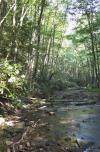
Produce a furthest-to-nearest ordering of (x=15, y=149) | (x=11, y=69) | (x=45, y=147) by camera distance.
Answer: (x=11, y=69), (x=45, y=147), (x=15, y=149)

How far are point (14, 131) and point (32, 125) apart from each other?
1097 millimetres

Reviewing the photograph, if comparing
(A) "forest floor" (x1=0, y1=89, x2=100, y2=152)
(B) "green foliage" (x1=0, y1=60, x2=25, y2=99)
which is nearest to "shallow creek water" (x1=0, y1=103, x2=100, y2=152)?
(A) "forest floor" (x1=0, y1=89, x2=100, y2=152)

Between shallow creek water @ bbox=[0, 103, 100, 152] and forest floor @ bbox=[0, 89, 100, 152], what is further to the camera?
shallow creek water @ bbox=[0, 103, 100, 152]

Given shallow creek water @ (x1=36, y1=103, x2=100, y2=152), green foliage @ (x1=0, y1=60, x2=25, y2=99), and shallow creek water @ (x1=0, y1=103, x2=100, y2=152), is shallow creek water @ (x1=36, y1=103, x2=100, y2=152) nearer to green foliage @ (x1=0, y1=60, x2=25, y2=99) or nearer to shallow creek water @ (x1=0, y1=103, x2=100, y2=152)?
shallow creek water @ (x1=0, y1=103, x2=100, y2=152)

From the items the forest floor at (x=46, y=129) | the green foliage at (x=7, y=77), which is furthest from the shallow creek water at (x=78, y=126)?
the green foliage at (x=7, y=77)

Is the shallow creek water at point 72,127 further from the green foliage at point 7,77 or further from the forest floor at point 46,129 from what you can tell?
the green foliage at point 7,77

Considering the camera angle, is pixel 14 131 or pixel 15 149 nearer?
pixel 15 149

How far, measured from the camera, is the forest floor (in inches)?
358

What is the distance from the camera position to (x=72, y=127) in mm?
12188

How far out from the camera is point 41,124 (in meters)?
12.4

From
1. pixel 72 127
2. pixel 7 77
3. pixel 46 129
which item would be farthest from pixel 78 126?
pixel 7 77

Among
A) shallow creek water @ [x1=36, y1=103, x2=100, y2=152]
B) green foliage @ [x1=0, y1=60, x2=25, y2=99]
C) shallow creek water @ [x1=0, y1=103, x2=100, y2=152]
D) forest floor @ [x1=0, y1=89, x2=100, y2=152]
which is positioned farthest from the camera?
green foliage @ [x1=0, y1=60, x2=25, y2=99]

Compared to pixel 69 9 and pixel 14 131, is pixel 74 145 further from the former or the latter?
pixel 69 9

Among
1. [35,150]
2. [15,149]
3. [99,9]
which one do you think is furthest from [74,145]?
[99,9]
